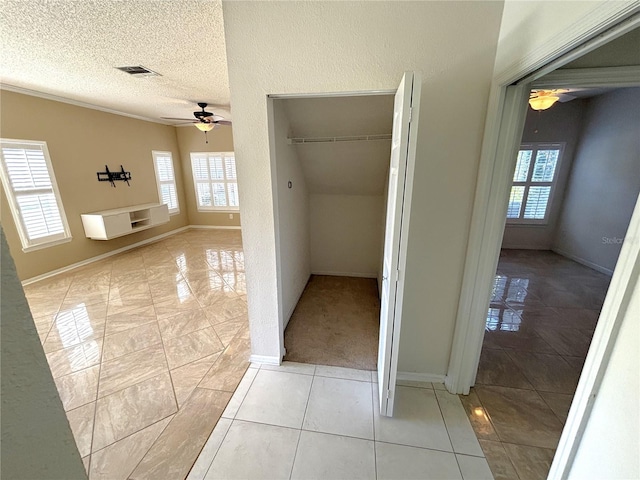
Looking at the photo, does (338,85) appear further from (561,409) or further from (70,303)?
(70,303)

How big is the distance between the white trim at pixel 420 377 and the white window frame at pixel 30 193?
5142mm

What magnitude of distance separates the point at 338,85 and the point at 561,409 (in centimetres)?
259

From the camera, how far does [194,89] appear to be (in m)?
3.50

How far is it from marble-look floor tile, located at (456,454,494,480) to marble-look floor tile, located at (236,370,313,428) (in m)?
0.94

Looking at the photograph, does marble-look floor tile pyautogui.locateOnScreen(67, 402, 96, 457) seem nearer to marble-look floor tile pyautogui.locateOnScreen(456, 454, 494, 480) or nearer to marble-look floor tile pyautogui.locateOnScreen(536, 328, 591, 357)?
marble-look floor tile pyautogui.locateOnScreen(456, 454, 494, 480)

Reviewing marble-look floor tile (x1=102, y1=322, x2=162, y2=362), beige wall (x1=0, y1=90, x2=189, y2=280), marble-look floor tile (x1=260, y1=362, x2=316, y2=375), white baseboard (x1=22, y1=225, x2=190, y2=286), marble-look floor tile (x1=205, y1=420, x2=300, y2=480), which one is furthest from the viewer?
white baseboard (x1=22, y1=225, x2=190, y2=286)

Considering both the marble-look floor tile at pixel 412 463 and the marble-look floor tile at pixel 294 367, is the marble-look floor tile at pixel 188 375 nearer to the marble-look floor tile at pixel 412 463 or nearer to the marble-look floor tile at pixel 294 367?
the marble-look floor tile at pixel 294 367

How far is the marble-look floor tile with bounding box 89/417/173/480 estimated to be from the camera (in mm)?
1410

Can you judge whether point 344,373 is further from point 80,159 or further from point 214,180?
point 214,180

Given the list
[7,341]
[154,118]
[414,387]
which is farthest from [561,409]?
[154,118]

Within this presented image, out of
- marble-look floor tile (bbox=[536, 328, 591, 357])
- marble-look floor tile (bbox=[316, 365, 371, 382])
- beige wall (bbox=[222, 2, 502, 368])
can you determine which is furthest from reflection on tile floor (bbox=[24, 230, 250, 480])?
marble-look floor tile (bbox=[536, 328, 591, 357])

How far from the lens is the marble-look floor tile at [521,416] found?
157 centimetres

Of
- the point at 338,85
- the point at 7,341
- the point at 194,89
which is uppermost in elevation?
the point at 194,89

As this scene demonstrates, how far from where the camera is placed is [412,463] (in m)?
1.44
